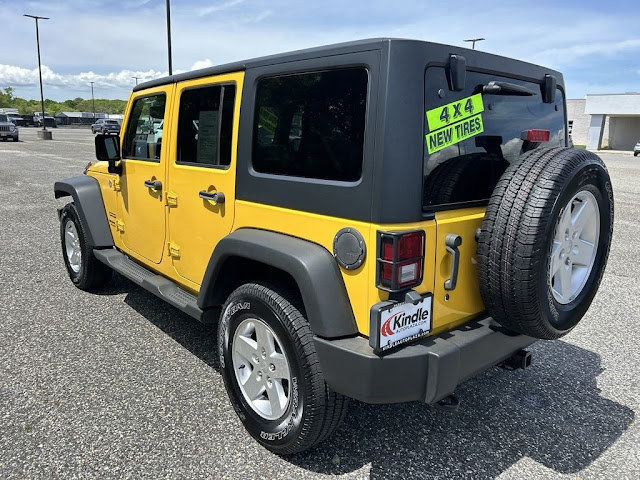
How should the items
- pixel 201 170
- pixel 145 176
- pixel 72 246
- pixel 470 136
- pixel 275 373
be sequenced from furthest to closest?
pixel 72 246, pixel 145 176, pixel 201 170, pixel 275 373, pixel 470 136

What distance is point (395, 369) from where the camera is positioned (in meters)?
2.06

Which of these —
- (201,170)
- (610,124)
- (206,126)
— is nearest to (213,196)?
(201,170)

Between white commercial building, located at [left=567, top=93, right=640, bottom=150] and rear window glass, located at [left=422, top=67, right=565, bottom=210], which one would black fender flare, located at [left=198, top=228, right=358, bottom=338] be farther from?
white commercial building, located at [left=567, top=93, right=640, bottom=150]

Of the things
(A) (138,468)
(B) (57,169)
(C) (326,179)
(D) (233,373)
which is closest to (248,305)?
(D) (233,373)

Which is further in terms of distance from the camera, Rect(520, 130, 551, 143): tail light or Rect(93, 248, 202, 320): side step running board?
Rect(93, 248, 202, 320): side step running board

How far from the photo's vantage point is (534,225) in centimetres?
207

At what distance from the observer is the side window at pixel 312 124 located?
2.15 m

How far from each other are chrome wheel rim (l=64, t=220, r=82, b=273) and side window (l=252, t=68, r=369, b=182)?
3.02 meters

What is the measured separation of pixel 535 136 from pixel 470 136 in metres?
0.48

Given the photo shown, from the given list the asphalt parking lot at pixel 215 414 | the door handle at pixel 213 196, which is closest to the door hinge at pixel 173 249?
the door handle at pixel 213 196

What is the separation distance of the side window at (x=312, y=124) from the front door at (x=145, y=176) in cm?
113

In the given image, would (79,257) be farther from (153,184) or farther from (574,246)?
(574,246)

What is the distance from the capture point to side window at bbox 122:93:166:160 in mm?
3588

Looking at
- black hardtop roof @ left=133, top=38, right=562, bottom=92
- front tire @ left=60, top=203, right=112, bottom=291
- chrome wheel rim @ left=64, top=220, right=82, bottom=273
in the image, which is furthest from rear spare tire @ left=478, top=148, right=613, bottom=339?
chrome wheel rim @ left=64, top=220, right=82, bottom=273
